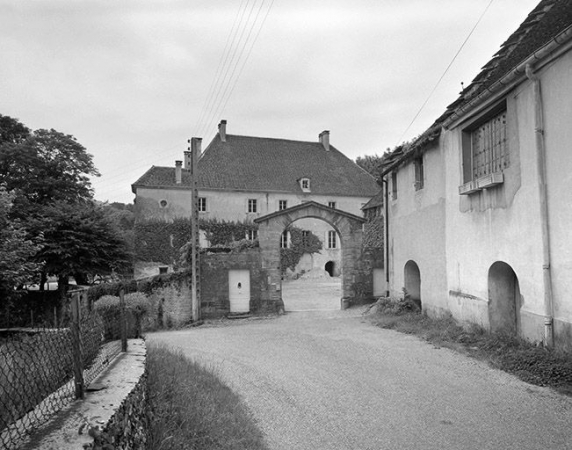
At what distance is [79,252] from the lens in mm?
21344

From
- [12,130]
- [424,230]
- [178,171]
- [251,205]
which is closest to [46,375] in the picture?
[424,230]

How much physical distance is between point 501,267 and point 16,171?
25861 mm

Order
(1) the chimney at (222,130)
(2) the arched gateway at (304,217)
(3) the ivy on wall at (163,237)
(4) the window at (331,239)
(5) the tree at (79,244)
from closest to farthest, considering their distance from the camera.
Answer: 1. (2) the arched gateway at (304,217)
2. (5) the tree at (79,244)
3. (3) the ivy on wall at (163,237)
4. (4) the window at (331,239)
5. (1) the chimney at (222,130)

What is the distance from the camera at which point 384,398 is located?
6.74 meters

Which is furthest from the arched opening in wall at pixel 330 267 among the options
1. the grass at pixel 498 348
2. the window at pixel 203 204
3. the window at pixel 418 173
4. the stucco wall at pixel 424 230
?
the window at pixel 418 173

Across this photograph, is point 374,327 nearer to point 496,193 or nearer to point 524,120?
point 496,193

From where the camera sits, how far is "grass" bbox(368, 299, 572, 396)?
275 inches

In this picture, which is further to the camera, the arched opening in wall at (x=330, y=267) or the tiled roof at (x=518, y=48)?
the arched opening in wall at (x=330, y=267)

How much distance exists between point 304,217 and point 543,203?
1135 centimetres

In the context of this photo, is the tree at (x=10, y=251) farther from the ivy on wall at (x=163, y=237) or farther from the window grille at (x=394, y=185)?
the ivy on wall at (x=163, y=237)

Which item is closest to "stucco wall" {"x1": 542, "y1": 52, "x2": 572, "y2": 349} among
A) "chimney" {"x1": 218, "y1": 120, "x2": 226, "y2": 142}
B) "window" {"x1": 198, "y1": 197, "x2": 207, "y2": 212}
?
"window" {"x1": 198, "y1": 197, "x2": 207, "y2": 212}

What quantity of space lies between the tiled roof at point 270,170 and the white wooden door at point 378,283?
712 inches

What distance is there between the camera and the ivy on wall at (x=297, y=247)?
36.1m

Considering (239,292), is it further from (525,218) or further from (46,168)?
(46,168)
